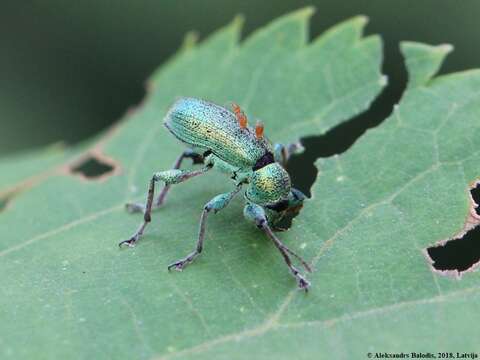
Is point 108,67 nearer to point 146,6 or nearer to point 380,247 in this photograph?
point 146,6

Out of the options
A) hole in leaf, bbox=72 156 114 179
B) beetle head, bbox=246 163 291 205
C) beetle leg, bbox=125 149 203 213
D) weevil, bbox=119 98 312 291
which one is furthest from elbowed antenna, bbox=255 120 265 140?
hole in leaf, bbox=72 156 114 179

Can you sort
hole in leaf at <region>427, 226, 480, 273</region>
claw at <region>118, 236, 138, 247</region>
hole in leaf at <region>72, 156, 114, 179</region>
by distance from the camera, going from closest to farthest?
hole in leaf at <region>427, 226, 480, 273</region>, claw at <region>118, 236, 138, 247</region>, hole in leaf at <region>72, 156, 114, 179</region>

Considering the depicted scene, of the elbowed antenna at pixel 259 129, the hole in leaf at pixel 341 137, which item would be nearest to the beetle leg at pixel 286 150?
the hole in leaf at pixel 341 137

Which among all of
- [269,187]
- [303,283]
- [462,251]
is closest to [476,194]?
[462,251]

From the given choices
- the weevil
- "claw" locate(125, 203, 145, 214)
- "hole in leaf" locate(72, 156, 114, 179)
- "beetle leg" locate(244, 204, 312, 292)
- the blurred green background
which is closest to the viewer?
"beetle leg" locate(244, 204, 312, 292)

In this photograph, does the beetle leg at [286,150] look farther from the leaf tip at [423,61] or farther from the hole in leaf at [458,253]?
the hole in leaf at [458,253]

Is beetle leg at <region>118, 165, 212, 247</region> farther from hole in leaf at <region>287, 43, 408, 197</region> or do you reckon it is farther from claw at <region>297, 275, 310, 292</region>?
claw at <region>297, 275, 310, 292</region>
